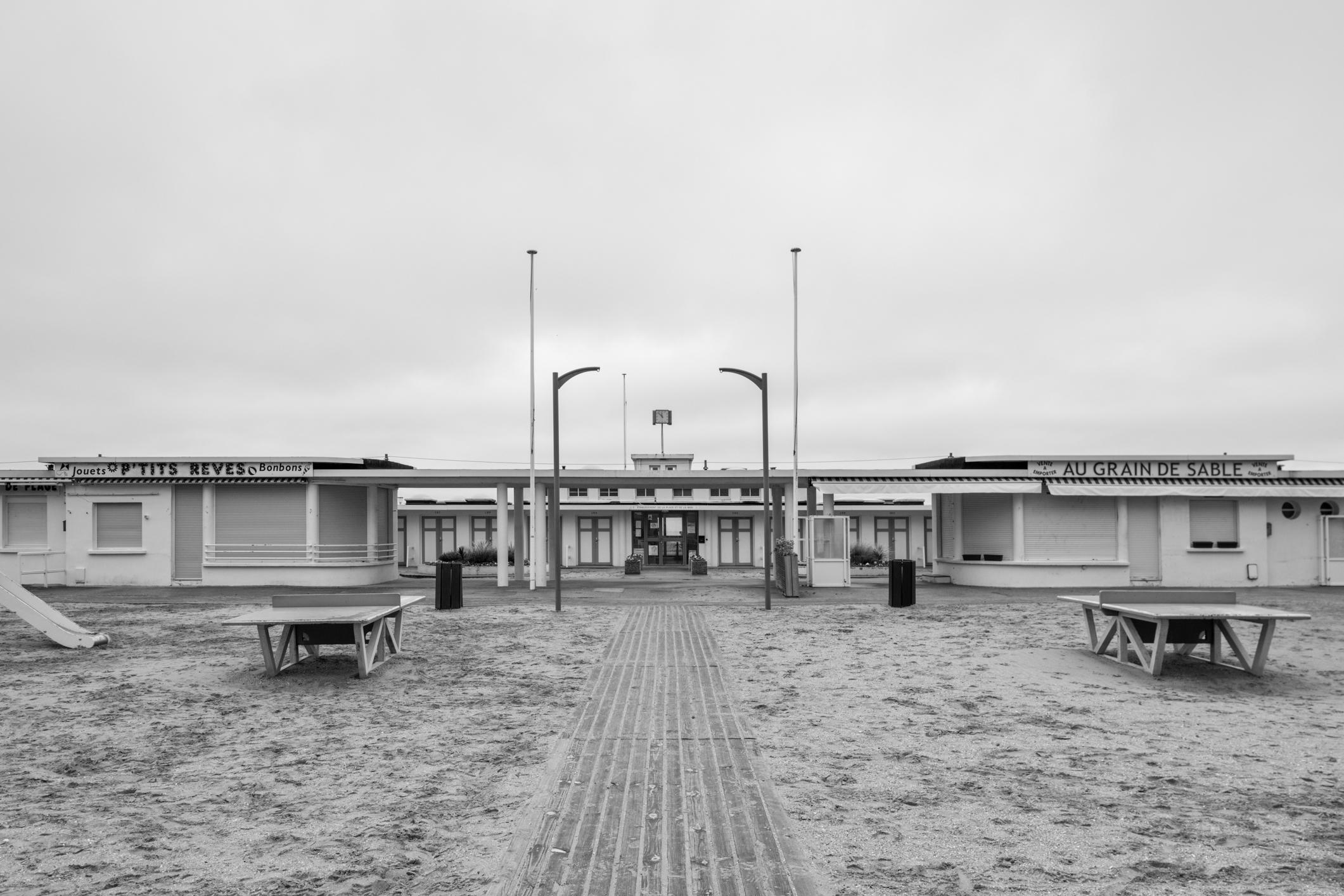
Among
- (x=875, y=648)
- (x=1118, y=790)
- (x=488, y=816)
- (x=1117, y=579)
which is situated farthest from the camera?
(x=1117, y=579)

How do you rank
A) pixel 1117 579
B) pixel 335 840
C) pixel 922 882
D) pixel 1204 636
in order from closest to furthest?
pixel 922 882
pixel 335 840
pixel 1204 636
pixel 1117 579

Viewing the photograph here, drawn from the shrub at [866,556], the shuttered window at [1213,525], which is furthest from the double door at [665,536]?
the shuttered window at [1213,525]

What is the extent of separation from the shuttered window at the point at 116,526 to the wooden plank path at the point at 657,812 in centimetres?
2186

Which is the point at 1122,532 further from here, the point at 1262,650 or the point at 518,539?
the point at 518,539

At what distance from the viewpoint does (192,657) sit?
12.0 meters

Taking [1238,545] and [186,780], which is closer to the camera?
[186,780]

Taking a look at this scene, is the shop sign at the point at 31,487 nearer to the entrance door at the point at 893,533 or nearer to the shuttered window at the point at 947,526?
the shuttered window at the point at 947,526

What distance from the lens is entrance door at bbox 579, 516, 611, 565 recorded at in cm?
3934

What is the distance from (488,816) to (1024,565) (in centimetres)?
2190

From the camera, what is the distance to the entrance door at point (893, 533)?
1531 inches

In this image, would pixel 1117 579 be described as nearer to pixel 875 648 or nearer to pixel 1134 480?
pixel 1134 480

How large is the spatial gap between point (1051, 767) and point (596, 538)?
33.5 meters

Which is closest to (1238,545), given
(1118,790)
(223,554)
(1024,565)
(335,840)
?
(1024,565)

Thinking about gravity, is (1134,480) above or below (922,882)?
above
